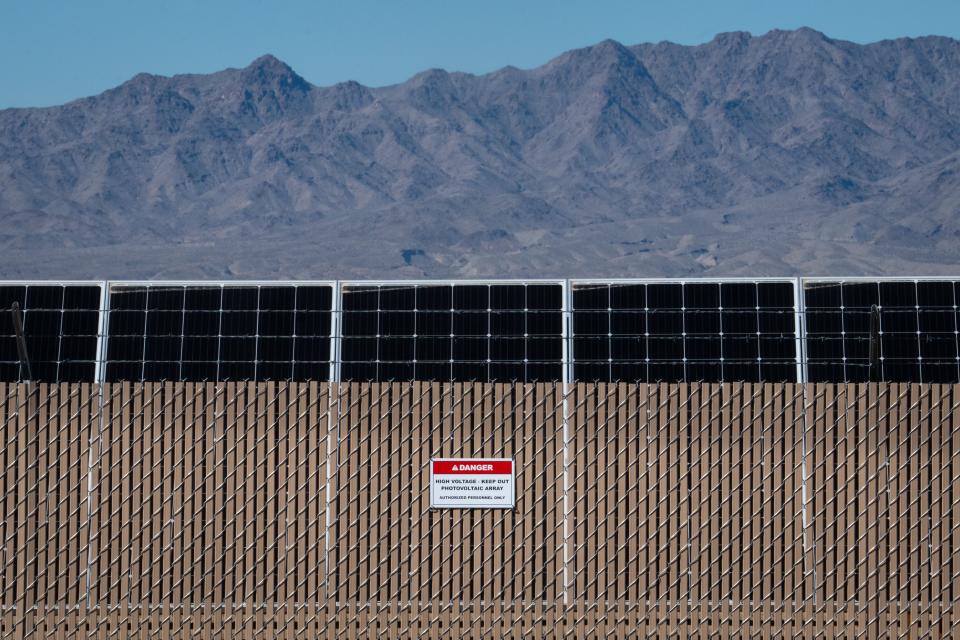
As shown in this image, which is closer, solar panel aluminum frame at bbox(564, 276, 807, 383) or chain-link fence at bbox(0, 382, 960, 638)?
chain-link fence at bbox(0, 382, 960, 638)

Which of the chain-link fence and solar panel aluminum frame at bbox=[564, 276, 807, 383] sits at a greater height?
solar panel aluminum frame at bbox=[564, 276, 807, 383]

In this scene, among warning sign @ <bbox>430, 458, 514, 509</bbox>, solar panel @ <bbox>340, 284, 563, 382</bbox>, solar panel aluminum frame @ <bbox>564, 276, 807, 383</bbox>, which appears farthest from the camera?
solar panel @ <bbox>340, 284, 563, 382</bbox>

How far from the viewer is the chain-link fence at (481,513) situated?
11.4 meters

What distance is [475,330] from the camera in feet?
55.1

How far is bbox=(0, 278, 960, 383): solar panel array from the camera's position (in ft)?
52.3

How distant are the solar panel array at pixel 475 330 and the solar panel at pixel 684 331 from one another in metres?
0.02

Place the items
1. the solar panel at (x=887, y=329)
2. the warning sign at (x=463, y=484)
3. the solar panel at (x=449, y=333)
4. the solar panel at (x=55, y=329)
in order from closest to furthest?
the warning sign at (x=463, y=484), the solar panel at (x=55, y=329), the solar panel at (x=449, y=333), the solar panel at (x=887, y=329)

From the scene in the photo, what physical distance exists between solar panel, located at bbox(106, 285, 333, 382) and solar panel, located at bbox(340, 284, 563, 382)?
0.62 metres

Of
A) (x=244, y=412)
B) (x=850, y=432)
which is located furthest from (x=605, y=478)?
(x=244, y=412)

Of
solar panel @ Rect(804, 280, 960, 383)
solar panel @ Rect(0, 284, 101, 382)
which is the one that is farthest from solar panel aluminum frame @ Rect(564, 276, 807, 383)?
solar panel @ Rect(0, 284, 101, 382)

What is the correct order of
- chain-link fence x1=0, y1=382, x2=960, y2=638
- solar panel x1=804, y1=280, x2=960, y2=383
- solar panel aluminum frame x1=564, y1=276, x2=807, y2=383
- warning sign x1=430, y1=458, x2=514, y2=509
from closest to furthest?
chain-link fence x1=0, y1=382, x2=960, y2=638, warning sign x1=430, y1=458, x2=514, y2=509, solar panel aluminum frame x1=564, y1=276, x2=807, y2=383, solar panel x1=804, y1=280, x2=960, y2=383

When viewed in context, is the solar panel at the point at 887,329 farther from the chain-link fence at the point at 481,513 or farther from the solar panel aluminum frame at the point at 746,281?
the chain-link fence at the point at 481,513

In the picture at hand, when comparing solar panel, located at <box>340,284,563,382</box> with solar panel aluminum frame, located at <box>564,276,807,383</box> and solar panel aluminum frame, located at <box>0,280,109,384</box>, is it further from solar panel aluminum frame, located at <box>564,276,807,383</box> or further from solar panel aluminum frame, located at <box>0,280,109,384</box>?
solar panel aluminum frame, located at <box>0,280,109,384</box>

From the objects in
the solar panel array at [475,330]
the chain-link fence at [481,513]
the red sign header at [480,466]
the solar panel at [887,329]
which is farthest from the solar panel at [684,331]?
the red sign header at [480,466]
